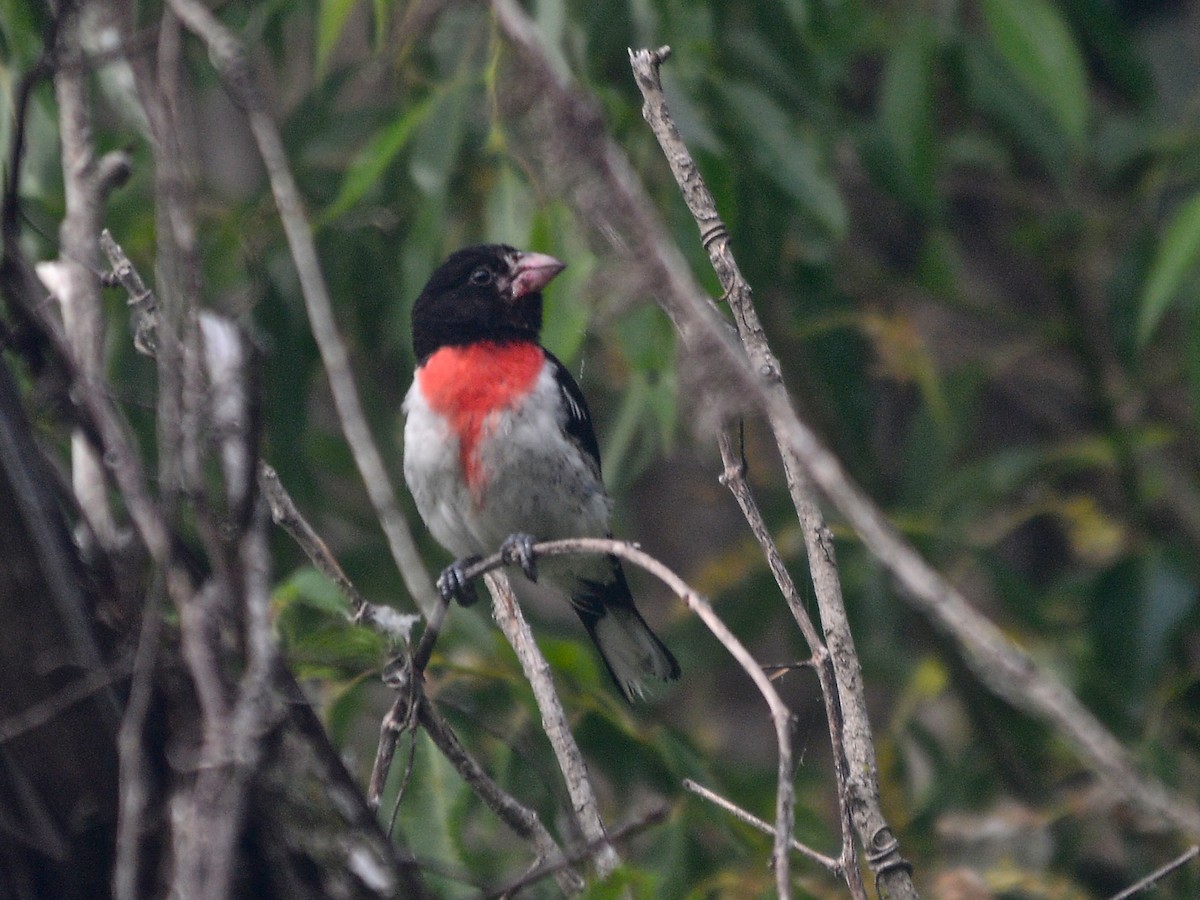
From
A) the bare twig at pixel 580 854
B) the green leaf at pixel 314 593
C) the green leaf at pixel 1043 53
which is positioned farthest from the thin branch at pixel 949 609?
the green leaf at pixel 1043 53

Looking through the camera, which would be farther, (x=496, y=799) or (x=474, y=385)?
(x=474, y=385)

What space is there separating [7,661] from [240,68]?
2.57 ft

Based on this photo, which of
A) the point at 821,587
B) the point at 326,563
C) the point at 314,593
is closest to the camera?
the point at 821,587

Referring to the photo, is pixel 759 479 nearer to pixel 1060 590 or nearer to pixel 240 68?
pixel 1060 590

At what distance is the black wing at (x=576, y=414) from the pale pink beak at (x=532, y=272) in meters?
0.19

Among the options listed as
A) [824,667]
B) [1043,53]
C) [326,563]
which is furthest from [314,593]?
[1043,53]

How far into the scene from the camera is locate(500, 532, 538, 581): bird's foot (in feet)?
11.0

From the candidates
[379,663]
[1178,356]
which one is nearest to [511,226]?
[379,663]

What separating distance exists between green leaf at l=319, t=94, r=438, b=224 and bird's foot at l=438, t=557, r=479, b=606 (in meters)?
0.91

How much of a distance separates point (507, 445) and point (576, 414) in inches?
11.3

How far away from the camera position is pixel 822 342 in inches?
201

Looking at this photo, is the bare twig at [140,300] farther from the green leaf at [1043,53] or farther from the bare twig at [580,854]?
the green leaf at [1043,53]

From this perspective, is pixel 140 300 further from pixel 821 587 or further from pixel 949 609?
pixel 949 609

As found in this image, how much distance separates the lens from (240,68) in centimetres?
189
